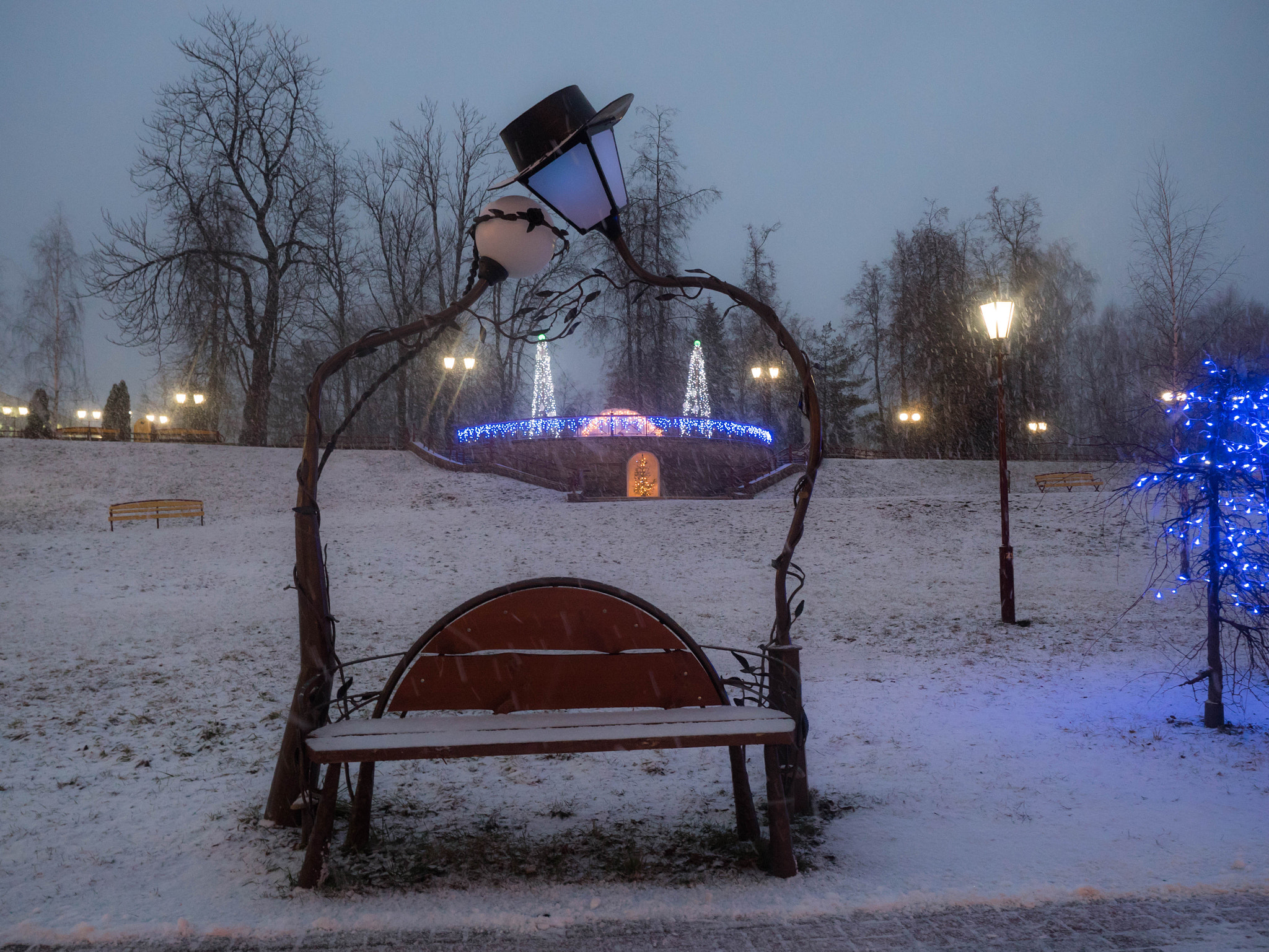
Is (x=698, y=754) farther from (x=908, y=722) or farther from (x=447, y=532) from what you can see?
(x=447, y=532)

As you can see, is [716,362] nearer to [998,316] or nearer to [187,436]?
[187,436]

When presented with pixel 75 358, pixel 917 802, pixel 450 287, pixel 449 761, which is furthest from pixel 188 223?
pixel 917 802

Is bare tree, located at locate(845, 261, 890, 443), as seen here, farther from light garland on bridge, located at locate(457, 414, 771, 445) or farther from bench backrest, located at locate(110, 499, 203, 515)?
bench backrest, located at locate(110, 499, 203, 515)

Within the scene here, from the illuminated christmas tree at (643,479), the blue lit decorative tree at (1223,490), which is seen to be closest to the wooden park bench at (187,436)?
the illuminated christmas tree at (643,479)

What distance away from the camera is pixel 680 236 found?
33.1m

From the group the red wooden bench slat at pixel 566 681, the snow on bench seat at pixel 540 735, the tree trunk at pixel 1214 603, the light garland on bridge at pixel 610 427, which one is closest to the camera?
the snow on bench seat at pixel 540 735

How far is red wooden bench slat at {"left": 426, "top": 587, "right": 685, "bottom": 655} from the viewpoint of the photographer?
360 cm

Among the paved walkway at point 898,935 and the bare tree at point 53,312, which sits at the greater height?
the bare tree at point 53,312

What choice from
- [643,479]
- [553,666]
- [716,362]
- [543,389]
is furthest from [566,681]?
[716,362]

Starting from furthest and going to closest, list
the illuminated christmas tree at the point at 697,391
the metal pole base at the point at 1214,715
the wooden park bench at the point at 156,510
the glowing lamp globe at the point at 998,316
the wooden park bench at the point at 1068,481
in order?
the illuminated christmas tree at the point at 697,391 → the wooden park bench at the point at 1068,481 → the wooden park bench at the point at 156,510 → the glowing lamp globe at the point at 998,316 → the metal pole base at the point at 1214,715

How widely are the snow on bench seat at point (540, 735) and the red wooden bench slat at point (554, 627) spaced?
0.34 meters

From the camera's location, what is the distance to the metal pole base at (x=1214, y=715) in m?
5.03

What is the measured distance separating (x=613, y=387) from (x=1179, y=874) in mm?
31305

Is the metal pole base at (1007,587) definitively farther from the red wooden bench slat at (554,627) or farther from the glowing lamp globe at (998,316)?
the red wooden bench slat at (554,627)
